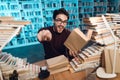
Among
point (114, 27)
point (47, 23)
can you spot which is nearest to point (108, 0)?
point (47, 23)

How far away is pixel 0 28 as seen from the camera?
3.19ft

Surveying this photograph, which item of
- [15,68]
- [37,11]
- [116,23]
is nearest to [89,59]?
[116,23]

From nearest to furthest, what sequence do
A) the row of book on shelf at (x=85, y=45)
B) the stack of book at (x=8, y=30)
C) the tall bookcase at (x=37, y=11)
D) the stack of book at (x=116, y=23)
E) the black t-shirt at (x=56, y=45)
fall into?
the stack of book at (x=8, y=30)
the row of book on shelf at (x=85, y=45)
the stack of book at (x=116, y=23)
the black t-shirt at (x=56, y=45)
the tall bookcase at (x=37, y=11)

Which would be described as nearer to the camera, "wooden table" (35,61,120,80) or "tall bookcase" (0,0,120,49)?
"wooden table" (35,61,120,80)

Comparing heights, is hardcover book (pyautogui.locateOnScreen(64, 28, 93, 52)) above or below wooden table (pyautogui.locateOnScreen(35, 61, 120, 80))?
above

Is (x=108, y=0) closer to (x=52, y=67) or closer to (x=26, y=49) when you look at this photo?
(x=26, y=49)

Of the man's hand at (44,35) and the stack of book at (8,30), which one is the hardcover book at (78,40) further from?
the stack of book at (8,30)

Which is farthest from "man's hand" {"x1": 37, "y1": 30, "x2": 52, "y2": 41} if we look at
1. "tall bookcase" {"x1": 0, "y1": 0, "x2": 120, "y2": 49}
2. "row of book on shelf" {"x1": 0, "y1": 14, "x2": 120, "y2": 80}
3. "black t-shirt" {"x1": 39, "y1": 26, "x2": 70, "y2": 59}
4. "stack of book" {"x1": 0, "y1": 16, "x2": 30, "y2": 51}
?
"tall bookcase" {"x1": 0, "y1": 0, "x2": 120, "y2": 49}

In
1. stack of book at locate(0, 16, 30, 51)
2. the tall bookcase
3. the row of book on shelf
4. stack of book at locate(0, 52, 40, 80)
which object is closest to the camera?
stack of book at locate(0, 16, 30, 51)

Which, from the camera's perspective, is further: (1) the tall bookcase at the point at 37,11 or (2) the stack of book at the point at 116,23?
(1) the tall bookcase at the point at 37,11

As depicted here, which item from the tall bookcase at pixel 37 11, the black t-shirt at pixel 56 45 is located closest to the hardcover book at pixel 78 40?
the black t-shirt at pixel 56 45

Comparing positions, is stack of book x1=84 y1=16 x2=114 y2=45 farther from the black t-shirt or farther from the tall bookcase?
the tall bookcase

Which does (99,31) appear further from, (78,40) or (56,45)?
(56,45)

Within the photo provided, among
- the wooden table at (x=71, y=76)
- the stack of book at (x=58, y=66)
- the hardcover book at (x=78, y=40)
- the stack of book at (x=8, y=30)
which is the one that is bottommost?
the wooden table at (x=71, y=76)
